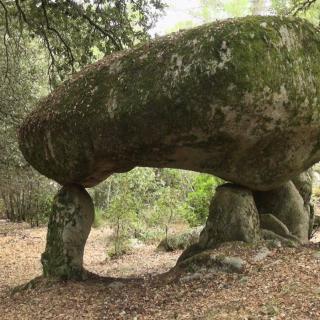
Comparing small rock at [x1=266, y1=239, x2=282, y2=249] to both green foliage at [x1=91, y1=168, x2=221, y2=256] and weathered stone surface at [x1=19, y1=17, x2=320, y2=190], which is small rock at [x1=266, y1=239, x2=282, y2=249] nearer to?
weathered stone surface at [x1=19, y1=17, x2=320, y2=190]

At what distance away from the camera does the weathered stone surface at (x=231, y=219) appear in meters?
6.89

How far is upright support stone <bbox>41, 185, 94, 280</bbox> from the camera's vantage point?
24.3ft

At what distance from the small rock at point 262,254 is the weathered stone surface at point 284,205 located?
5.55 feet

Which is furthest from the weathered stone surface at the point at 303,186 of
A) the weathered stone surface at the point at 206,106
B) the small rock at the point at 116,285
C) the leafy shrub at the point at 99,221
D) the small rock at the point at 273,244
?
the leafy shrub at the point at 99,221

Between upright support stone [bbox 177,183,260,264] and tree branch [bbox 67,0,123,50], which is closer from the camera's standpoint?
upright support stone [bbox 177,183,260,264]

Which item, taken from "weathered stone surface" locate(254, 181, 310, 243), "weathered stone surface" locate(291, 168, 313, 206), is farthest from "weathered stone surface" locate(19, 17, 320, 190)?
"weathered stone surface" locate(291, 168, 313, 206)

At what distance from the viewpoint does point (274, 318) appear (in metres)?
4.47

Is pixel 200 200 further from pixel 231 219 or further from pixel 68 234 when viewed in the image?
pixel 231 219

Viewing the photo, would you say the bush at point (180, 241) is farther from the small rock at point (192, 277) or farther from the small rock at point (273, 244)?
the small rock at point (192, 277)

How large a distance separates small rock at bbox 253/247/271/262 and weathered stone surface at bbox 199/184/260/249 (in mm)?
363

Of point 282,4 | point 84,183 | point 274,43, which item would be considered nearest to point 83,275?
point 84,183

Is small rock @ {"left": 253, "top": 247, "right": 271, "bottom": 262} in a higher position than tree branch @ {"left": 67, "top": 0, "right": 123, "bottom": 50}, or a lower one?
lower

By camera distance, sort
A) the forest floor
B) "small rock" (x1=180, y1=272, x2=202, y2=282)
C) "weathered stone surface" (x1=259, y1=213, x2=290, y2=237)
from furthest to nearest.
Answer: "weathered stone surface" (x1=259, y1=213, x2=290, y2=237), "small rock" (x1=180, y1=272, x2=202, y2=282), the forest floor

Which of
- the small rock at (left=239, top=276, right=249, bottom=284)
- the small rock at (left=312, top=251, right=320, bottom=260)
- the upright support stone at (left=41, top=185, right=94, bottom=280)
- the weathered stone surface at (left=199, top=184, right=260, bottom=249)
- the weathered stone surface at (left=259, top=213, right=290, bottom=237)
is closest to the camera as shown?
the small rock at (left=239, top=276, right=249, bottom=284)
